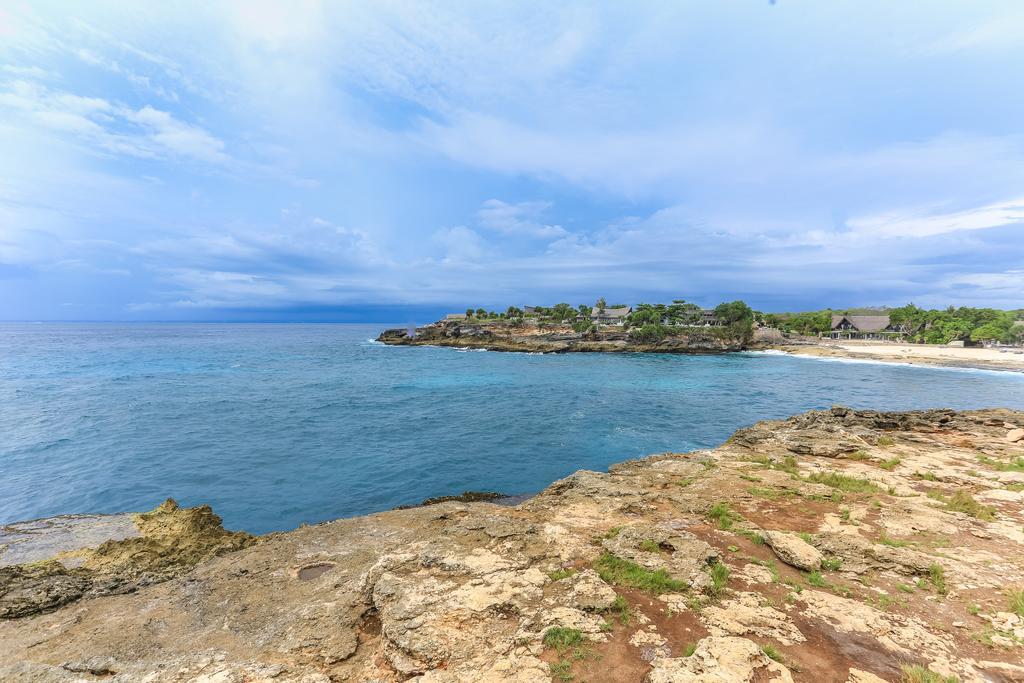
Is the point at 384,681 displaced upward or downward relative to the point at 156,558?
upward

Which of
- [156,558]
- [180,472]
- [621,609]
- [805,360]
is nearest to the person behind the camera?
[621,609]

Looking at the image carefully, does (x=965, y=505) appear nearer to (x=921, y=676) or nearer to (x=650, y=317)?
(x=921, y=676)

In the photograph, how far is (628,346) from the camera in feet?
359

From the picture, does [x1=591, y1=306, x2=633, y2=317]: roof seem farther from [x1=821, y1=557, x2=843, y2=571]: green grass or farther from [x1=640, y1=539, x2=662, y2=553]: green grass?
[x1=640, y1=539, x2=662, y2=553]: green grass

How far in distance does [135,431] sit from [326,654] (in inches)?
1234

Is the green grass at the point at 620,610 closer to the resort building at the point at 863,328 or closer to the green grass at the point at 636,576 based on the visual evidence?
the green grass at the point at 636,576

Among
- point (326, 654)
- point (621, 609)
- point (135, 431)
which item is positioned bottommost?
point (135, 431)

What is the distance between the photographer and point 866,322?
4919 inches

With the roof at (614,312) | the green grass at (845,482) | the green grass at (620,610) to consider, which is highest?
the roof at (614,312)

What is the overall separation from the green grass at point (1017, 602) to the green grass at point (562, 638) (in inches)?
302

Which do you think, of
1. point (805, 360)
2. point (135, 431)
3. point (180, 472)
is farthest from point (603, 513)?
point (805, 360)

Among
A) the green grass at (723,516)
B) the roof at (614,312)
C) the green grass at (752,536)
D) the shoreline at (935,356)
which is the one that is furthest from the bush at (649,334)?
the green grass at (752,536)

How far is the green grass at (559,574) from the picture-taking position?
27.5ft

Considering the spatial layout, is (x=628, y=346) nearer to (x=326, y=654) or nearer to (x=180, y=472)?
(x=180, y=472)
